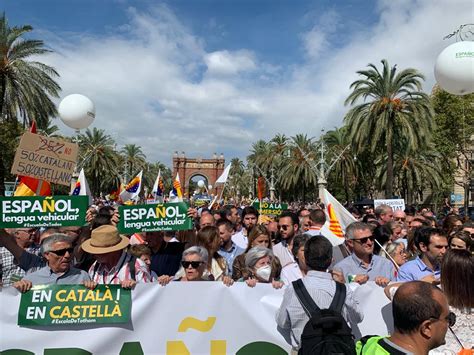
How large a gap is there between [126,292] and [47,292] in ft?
2.14

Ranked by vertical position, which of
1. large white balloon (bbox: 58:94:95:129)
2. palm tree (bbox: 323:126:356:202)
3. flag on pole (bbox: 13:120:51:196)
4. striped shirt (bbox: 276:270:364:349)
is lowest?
striped shirt (bbox: 276:270:364:349)

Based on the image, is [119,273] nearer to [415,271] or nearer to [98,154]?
[415,271]

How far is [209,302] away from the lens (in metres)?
3.90

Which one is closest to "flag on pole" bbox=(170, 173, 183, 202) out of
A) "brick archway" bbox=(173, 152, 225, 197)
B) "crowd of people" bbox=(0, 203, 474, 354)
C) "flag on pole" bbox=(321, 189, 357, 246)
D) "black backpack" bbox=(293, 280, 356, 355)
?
"crowd of people" bbox=(0, 203, 474, 354)

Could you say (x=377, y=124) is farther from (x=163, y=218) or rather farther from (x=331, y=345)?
(x=331, y=345)

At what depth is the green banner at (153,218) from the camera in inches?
188

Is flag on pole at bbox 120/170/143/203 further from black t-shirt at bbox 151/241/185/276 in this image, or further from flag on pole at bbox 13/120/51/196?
black t-shirt at bbox 151/241/185/276

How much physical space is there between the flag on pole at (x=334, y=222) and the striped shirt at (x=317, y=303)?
2.40 m

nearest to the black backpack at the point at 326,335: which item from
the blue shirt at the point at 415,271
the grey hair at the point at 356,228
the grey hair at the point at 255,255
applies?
the grey hair at the point at 255,255

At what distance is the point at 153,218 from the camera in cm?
484

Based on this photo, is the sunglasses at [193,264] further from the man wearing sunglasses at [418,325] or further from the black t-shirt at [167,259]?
the man wearing sunglasses at [418,325]

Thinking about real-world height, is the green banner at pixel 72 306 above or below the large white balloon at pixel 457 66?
below

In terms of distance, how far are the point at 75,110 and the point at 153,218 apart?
657cm

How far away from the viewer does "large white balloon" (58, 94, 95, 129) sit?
34.0 feet
